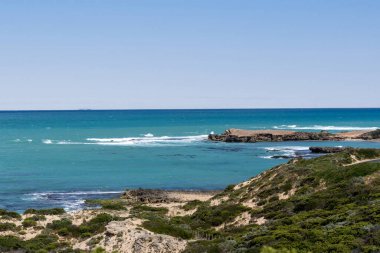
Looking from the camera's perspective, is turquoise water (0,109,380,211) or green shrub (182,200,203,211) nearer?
green shrub (182,200,203,211)

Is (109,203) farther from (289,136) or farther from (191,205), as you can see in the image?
(289,136)

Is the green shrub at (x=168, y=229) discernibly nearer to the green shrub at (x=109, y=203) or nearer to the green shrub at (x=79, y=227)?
the green shrub at (x=79, y=227)

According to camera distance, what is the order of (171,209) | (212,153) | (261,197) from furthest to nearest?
(212,153)
(171,209)
(261,197)

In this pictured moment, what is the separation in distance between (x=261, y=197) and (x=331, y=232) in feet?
54.2

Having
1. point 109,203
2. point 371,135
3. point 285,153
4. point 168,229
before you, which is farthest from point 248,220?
point 371,135

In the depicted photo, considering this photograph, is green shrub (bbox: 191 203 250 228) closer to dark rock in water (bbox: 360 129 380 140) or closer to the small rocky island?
the small rocky island

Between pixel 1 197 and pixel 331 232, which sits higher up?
pixel 331 232

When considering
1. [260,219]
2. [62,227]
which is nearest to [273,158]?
[260,219]

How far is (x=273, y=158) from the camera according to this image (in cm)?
7600

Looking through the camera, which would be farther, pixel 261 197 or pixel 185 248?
pixel 261 197

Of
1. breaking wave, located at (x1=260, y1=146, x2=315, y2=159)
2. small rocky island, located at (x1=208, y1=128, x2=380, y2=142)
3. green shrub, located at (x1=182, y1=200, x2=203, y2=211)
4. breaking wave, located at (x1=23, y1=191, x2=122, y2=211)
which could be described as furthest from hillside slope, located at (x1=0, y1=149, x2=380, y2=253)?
small rocky island, located at (x1=208, y1=128, x2=380, y2=142)

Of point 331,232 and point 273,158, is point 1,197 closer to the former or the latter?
point 331,232

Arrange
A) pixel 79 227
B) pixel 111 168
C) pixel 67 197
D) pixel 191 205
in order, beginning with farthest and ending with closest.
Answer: pixel 111 168, pixel 67 197, pixel 191 205, pixel 79 227

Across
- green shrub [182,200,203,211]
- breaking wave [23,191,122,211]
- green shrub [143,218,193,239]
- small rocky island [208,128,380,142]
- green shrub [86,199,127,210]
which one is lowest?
breaking wave [23,191,122,211]
